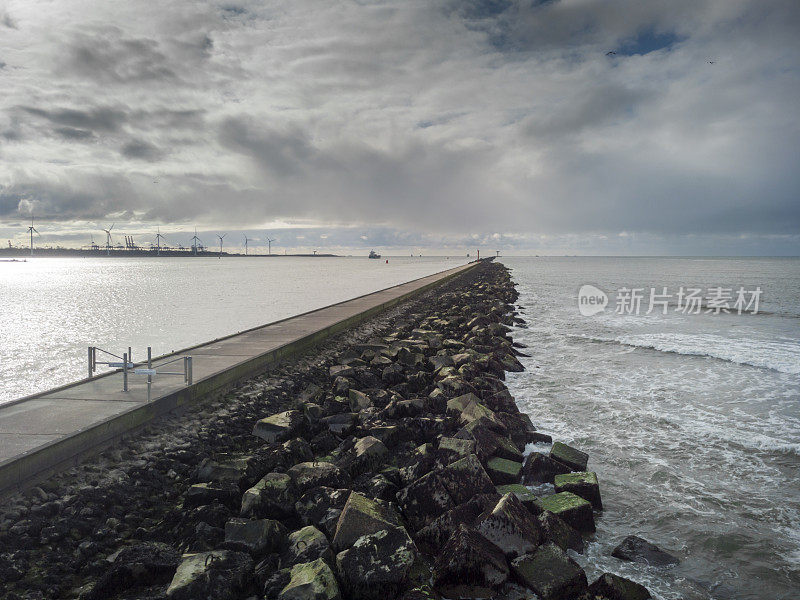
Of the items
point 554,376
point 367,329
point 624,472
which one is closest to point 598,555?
point 624,472

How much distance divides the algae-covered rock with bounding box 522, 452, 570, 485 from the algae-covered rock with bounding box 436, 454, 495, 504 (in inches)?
40.4

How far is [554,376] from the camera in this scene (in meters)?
11.6

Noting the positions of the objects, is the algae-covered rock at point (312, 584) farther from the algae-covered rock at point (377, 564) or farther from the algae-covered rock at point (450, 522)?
the algae-covered rock at point (450, 522)

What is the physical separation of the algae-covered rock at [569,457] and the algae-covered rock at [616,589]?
6.79ft

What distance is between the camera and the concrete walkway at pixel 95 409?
14.8ft

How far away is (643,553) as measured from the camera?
14.2 feet

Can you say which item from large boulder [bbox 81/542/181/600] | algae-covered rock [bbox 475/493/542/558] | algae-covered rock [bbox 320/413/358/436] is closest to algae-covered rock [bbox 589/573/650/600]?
algae-covered rock [bbox 475/493/542/558]

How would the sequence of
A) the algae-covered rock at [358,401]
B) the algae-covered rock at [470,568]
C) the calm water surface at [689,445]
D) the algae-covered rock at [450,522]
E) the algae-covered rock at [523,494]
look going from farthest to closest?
the algae-covered rock at [358,401]
the algae-covered rock at [523,494]
the calm water surface at [689,445]
the algae-covered rock at [450,522]
the algae-covered rock at [470,568]

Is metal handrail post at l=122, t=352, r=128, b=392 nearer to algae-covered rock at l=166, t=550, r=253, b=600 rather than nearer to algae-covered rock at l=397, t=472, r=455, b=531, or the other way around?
algae-covered rock at l=166, t=550, r=253, b=600

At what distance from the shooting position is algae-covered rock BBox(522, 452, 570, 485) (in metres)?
5.58

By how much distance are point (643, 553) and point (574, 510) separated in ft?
2.09

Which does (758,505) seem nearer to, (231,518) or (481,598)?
(481,598)

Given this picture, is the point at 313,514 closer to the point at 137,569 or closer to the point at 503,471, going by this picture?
the point at 137,569

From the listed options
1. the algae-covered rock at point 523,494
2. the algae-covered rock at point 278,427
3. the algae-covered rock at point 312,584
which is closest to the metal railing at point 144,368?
the algae-covered rock at point 278,427
